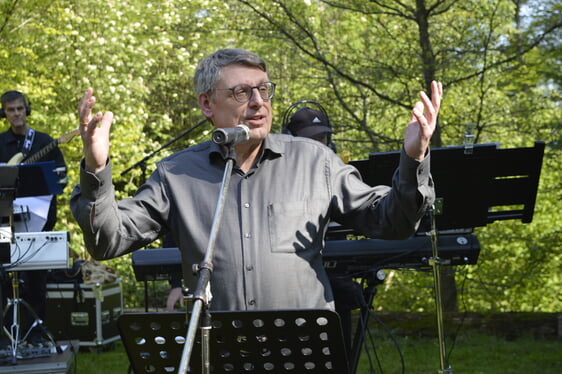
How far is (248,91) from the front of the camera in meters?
2.88

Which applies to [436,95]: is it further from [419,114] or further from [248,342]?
[248,342]

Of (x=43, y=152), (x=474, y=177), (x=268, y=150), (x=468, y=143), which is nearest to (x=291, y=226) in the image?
(x=268, y=150)

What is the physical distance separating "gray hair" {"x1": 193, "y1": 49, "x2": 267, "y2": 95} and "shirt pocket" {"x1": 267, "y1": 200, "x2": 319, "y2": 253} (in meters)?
0.56

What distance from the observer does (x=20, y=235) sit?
5875mm

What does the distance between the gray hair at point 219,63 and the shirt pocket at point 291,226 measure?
1.84 ft

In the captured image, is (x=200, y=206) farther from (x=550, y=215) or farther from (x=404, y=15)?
→ (x=550, y=215)

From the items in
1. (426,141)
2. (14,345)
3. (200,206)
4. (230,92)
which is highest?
(230,92)

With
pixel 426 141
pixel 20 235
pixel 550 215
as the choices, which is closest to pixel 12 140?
pixel 20 235

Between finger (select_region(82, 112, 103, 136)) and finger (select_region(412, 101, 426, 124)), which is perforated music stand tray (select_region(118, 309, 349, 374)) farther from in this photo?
finger (select_region(412, 101, 426, 124))

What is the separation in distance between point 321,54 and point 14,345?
4.32 m

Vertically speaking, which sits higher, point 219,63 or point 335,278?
point 219,63

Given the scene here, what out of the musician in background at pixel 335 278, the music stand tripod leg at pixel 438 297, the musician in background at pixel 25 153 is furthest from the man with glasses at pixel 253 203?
the musician in background at pixel 25 153

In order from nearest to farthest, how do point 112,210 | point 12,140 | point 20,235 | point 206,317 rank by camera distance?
1. point 206,317
2. point 112,210
3. point 20,235
4. point 12,140

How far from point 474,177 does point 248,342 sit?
7.55 feet
